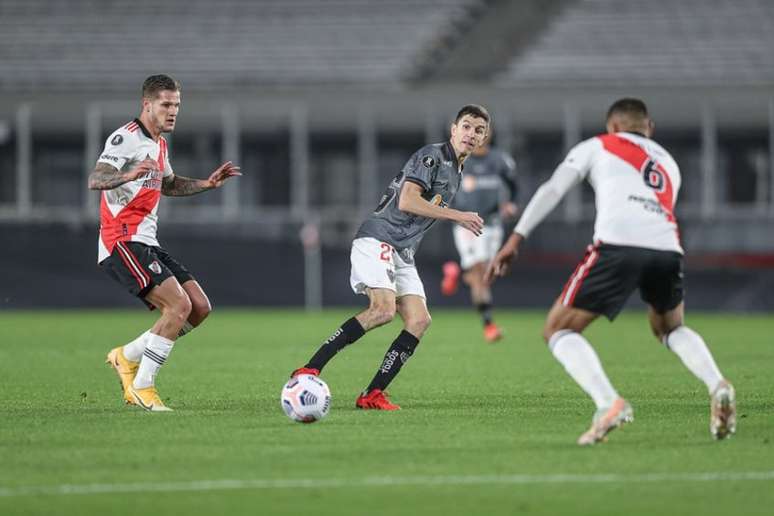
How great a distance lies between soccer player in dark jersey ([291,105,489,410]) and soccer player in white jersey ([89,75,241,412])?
93 centimetres

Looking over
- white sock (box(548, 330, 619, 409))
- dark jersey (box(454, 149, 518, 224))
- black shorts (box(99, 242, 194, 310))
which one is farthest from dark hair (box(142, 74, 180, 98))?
dark jersey (box(454, 149, 518, 224))

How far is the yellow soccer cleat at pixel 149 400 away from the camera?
9180 millimetres

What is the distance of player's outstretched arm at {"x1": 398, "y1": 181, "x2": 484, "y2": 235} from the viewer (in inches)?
349

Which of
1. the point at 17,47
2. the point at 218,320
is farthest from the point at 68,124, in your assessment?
→ the point at 218,320

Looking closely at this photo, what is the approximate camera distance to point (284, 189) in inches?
1272

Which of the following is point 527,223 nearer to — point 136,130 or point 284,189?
point 136,130

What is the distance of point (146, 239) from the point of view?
375 inches

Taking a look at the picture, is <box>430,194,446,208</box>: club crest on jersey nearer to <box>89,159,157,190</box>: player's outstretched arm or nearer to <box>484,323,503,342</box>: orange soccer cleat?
<box>89,159,157,190</box>: player's outstretched arm

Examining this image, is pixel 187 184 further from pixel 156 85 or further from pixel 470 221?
pixel 470 221

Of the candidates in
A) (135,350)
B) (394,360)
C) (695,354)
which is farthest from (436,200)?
(695,354)

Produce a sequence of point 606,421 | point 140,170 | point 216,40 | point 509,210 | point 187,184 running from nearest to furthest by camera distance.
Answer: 1. point 606,421
2. point 140,170
3. point 187,184
4. point 509,210
5. point 216,40

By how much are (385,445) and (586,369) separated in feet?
3.54

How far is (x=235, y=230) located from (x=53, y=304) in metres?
3.65

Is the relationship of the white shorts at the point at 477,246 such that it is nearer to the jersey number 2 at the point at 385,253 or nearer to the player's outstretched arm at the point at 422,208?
the jersey number 2 at the point at 385,253
